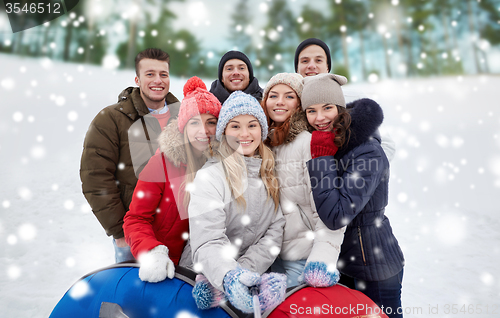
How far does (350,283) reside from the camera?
1.75 meters

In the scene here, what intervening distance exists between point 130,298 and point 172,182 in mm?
580

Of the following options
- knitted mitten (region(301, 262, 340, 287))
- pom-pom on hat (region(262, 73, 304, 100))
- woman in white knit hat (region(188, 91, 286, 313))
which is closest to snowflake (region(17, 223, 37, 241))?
woman in white knit hat (region(188, 91, 286, 313))

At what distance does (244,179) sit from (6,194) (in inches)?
210

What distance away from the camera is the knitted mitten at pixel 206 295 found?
1.22 metres

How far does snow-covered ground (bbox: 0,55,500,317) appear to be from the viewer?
10.5 ft

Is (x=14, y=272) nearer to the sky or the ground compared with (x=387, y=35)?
nearer to the ground

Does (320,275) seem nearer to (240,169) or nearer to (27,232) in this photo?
(240,169)

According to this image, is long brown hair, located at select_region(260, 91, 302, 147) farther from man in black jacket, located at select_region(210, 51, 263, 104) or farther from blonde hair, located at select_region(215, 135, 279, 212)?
man in black jacket, located at select_region(210, 51, 263, 104)

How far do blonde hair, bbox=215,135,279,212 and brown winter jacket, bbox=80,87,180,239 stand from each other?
0.84 metres

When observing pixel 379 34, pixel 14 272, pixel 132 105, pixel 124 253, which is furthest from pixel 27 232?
pixel 379 34

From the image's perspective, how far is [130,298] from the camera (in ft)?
4.22

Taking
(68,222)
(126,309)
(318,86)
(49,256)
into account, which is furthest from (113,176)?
(68,222)

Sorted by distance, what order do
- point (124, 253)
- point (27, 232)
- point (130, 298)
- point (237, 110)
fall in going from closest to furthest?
point (130, 298) → point (237, 110) → point (124, 253) → point (27, 232)

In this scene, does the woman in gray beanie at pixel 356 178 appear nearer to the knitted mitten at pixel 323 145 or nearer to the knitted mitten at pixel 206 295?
the knitted mitten at pixel 323 145
